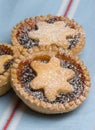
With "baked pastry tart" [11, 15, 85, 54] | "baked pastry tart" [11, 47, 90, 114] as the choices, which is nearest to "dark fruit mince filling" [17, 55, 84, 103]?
"baked pastry tart" [11, 47, 90, 114]

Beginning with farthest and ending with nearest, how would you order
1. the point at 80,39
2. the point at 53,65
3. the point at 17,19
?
the point at 17,19, the point at 80,39, the point at 53,65

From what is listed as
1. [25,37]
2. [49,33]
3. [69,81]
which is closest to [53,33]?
[49,33]

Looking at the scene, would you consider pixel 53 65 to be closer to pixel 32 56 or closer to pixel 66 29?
pixel 32 56

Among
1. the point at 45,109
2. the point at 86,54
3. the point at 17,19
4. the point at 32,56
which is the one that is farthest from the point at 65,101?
the point at 17,19

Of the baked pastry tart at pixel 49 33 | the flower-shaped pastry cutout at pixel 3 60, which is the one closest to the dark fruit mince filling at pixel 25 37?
the baked pastry tart at pixel 49 33

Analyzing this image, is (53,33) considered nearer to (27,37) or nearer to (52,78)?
(27,37)

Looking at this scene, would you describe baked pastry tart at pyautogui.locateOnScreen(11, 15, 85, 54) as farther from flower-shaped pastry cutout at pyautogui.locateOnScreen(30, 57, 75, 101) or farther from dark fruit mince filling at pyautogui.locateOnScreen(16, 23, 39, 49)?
flower-shaped pastry cutout at pyautogui.locateOnScreen(30, 57, 75, 101)
